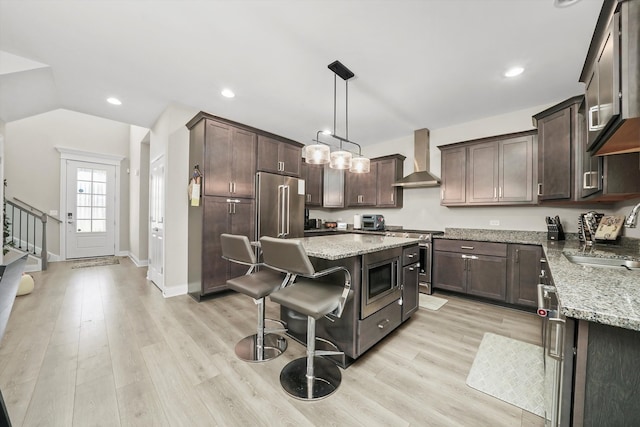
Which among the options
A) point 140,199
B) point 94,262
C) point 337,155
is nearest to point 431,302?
point 337,155

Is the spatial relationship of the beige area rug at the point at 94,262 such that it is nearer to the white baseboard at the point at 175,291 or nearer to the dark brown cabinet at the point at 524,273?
the white baseboard at the point at 175,291

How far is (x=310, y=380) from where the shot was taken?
5.49 ft

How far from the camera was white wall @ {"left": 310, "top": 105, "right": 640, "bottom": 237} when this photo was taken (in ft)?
10.6

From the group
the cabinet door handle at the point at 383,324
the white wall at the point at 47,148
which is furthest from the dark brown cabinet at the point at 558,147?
the white wall at the point at 47,148

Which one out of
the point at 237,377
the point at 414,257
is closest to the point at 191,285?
the point at 237,377

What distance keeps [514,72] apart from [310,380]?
3.50 metres

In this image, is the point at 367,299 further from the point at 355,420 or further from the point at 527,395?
the point at 527,395

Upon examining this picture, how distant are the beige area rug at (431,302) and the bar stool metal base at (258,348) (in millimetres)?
1988

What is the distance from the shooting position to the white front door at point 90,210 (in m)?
5.66

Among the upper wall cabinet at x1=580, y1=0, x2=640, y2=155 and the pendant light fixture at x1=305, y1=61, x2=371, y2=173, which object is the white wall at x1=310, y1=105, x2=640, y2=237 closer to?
the upper wall cabinet at x1=580, y1=0, x2=640, y2=155

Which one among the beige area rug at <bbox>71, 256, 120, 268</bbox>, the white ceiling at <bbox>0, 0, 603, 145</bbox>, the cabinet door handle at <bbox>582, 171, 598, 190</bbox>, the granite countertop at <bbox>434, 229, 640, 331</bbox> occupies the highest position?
the white ceiling at <bbox>0, 0, 603, 145</bbox>

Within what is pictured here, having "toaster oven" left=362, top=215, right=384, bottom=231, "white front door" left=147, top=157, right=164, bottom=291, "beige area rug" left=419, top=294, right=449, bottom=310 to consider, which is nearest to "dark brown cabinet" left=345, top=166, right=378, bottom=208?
"toaster oven" left=362, top=215, right=384, bottom=231

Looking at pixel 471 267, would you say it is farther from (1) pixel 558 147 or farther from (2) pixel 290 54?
(2) pixel 290 54

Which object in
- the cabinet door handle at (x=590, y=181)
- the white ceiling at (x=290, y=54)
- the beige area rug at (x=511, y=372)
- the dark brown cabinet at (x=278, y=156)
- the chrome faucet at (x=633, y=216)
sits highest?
the white ceiling at (x=290, y=54)
